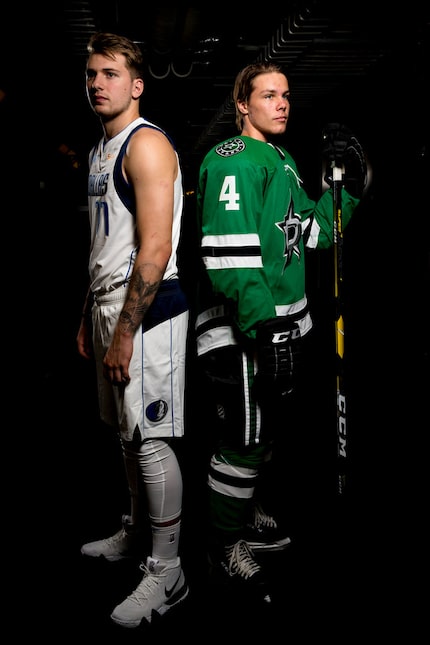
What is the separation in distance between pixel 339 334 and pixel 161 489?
805 mm

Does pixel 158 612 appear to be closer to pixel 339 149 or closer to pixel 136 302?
pixel 136 302

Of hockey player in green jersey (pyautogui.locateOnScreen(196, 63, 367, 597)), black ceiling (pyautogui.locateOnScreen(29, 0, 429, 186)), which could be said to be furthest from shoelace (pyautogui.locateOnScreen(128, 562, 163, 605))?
black ceiling (pyautogui.locateOnScreen(29, 0, 429, 186))

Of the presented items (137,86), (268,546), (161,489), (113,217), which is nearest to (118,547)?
(161,489)

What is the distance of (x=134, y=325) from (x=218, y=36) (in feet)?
9.03

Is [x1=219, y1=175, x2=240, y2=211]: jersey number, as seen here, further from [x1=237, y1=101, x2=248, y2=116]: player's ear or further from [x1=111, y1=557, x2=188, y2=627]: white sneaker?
[x1=111, y1=557, x2=188, y2=627]: white sneaker

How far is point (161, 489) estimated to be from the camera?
167 centimetres

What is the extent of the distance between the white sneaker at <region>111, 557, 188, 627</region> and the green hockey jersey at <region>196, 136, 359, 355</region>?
0.73 meters

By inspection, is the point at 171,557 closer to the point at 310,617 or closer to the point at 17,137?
the point at 310,617

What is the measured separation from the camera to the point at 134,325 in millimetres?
1517

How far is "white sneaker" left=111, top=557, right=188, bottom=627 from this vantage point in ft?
5.25

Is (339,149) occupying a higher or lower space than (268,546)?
higher

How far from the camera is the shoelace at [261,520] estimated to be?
2.13 meters

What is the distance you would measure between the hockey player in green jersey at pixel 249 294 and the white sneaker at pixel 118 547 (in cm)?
33

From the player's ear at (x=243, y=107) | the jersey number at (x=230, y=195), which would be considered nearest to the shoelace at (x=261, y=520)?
the jersey number at (x=230, y=195)
